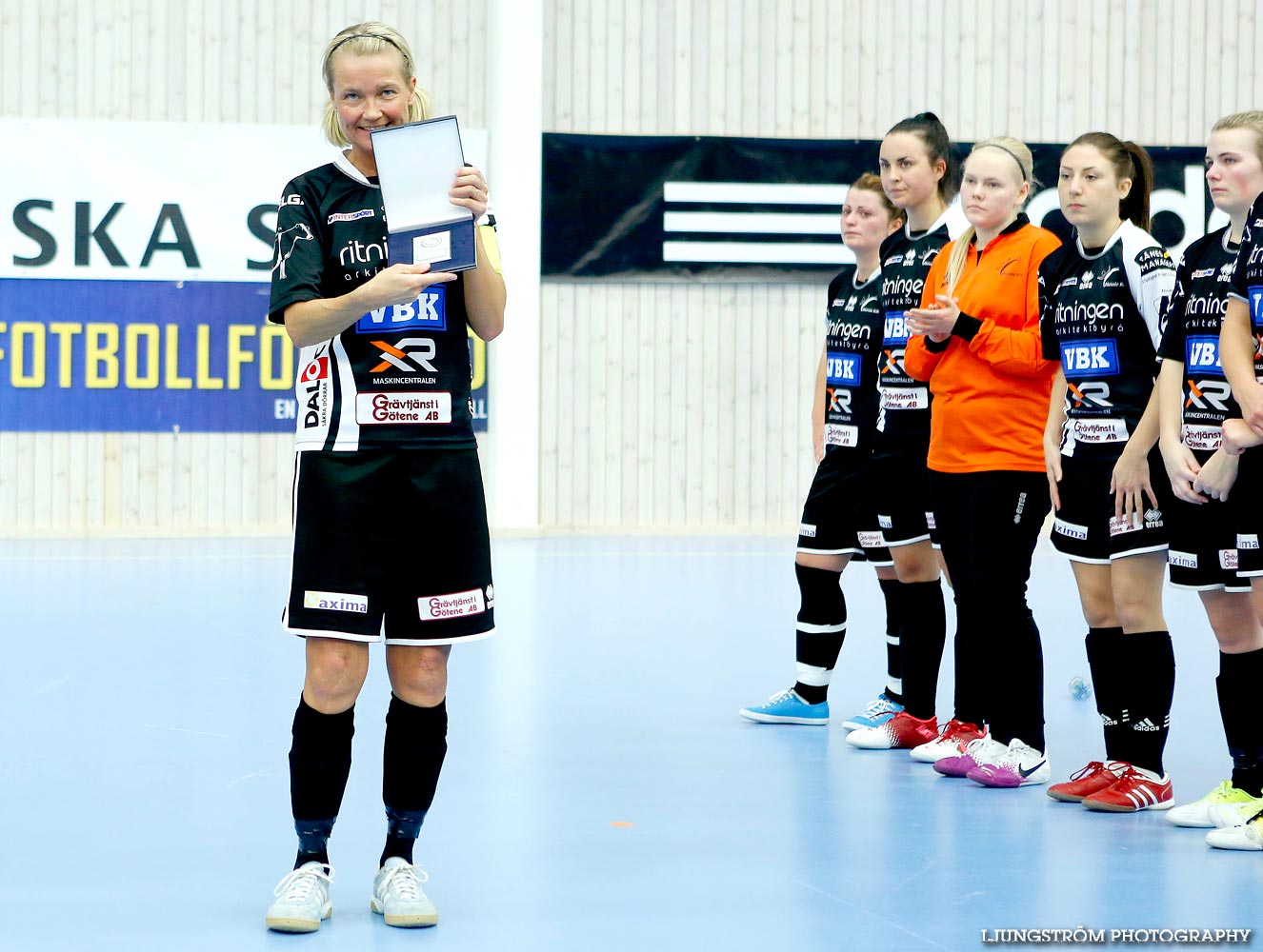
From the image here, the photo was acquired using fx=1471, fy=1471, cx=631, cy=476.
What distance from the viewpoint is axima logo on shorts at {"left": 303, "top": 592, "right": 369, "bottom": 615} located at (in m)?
2.68

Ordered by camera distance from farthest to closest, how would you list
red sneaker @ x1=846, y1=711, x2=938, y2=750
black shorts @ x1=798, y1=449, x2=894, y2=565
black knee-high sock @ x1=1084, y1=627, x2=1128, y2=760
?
black shorts @ x1=798, y1=449, x2=894, y2=565 → red sneaker @ x1=846, y1=711, x2=938, y2=750 → black knee-high sock @ x1=1084, y1=627, x2=1128, y2=760

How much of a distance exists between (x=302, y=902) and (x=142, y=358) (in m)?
8.18

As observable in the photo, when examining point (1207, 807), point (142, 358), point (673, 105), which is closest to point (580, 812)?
point (1207, 807)

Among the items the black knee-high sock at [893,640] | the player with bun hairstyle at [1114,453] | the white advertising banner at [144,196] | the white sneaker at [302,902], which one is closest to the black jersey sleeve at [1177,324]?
the player with bun hairstyle at [1114,453]

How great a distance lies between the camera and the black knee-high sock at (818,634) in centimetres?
475

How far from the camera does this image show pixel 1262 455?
3303 millimetres

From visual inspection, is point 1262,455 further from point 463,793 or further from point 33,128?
point 33,128

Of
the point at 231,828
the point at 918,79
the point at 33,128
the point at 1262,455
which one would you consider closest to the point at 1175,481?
the point at 1262,455

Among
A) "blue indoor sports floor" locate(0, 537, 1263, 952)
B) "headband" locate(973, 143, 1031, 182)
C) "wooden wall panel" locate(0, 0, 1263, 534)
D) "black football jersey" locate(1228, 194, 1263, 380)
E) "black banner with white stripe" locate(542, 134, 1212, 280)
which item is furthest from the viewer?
"black banner with white stripe" locate(542, 134, 1212, 280)

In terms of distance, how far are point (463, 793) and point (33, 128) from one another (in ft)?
26.1

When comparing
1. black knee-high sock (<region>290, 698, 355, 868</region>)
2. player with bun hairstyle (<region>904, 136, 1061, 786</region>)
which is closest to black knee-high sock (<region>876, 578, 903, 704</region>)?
player with bun hairstyle (<region>904, 136, 1061, 786</region>)

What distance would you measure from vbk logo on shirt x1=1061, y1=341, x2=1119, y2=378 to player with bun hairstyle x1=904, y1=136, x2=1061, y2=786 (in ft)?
0.46

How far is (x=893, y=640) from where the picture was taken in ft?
15.8

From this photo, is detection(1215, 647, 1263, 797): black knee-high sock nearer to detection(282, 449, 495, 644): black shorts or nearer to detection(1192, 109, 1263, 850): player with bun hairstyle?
detection(1192, 109, 1263, 850): player with bun hairstyle
